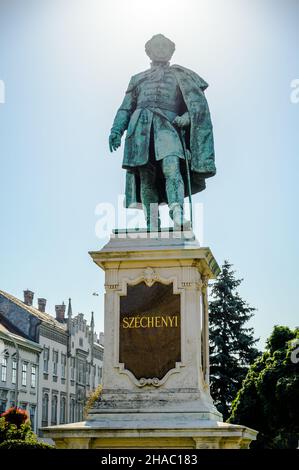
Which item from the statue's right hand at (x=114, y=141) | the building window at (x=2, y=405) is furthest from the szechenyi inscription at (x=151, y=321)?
the building window at (x=2, y=405)

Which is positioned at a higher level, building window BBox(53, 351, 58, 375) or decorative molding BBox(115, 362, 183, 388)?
building window BBox(53, 351, 58, 375)

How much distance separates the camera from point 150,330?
9.46m

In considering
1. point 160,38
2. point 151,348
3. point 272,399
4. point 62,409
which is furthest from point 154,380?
point 62,409

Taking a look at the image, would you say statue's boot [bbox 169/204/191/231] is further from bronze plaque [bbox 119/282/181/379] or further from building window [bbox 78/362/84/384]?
building window [bbox 78/362/84/384]

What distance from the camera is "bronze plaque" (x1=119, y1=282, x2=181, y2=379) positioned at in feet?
30.6

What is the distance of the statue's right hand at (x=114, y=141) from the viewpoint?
11.0 m

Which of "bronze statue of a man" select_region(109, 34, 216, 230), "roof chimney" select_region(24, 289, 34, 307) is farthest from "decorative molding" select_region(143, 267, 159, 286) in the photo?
"roof chimney" select_region(24, 289, 34, 307)

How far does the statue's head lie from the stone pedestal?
296 cm

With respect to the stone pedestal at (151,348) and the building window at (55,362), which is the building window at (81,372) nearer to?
the building window at (55,362)

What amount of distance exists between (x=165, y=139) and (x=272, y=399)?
26045mm

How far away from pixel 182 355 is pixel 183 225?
5.94 ft

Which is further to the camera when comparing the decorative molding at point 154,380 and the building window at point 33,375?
the building window at point 33,375

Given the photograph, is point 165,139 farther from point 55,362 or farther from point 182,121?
point 55,362

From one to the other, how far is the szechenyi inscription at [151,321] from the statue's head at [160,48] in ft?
13.5
